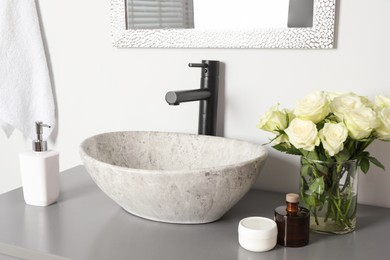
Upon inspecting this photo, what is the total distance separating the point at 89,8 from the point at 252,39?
0.49m

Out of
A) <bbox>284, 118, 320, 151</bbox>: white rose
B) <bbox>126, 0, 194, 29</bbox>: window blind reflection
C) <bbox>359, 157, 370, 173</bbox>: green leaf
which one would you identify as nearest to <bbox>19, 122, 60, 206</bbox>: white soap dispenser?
<bbox>126, 0, 194, 29</bbox>: window blind reflection

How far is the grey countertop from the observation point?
0.75m

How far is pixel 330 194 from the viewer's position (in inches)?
32.1

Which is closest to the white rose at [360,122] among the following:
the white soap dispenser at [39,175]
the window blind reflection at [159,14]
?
the window blind reflection at [159,14]

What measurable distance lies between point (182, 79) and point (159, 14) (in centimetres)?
18

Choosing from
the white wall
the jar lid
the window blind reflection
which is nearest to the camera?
the jar lid

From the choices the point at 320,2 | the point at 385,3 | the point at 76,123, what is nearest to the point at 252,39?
the point at 320,2

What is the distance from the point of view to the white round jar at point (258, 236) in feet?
2.44

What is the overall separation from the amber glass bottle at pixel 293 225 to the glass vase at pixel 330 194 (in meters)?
0.06

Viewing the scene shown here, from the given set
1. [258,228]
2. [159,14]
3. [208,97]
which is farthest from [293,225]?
[159,14]

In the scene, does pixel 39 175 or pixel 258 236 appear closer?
pixel 258 236

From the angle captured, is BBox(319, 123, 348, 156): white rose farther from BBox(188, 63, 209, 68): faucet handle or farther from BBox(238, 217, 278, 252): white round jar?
BBox(188, 63, 209, 68): faucet handle

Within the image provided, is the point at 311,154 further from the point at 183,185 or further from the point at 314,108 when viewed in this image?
the point at 183,185

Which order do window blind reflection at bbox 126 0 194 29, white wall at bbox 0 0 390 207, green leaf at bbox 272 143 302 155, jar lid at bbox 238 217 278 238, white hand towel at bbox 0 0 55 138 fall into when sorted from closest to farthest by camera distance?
1. jar lid at bbox 238 217 278 238
2. green leaf at bbox 272 143 302 155
3. white wall at bbox 0 0 390 207
4. window blind reflection at bbox 126 0 194 29
5. white hand towel at bbox 0 0 55 138
